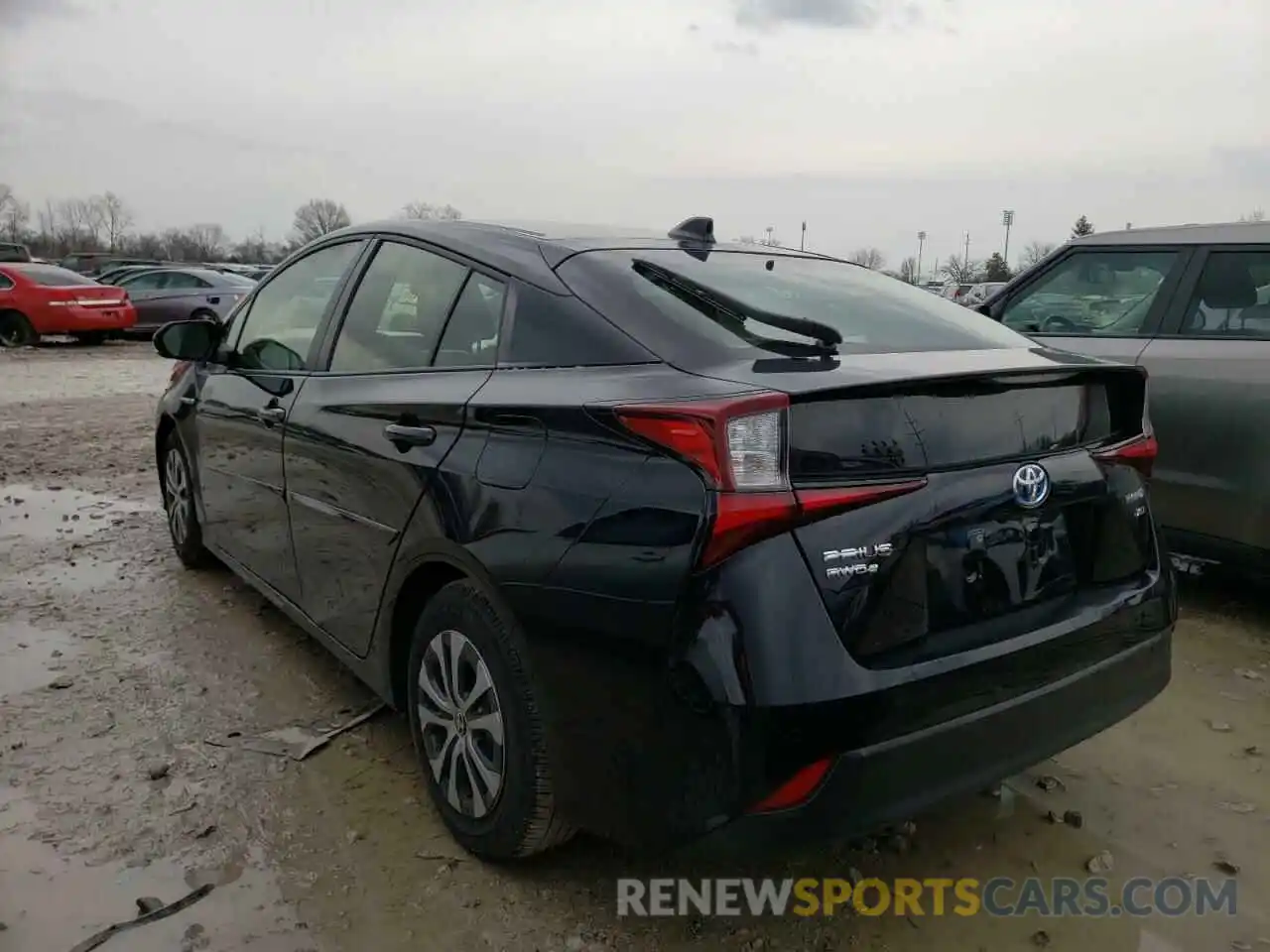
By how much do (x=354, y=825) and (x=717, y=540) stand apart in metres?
1.50

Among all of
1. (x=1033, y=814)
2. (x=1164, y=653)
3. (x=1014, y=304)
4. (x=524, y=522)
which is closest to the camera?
(x=524, y=522)

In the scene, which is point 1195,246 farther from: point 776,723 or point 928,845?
point 776,723

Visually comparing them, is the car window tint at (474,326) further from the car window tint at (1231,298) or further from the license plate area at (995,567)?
the car window tint at (1231,298)

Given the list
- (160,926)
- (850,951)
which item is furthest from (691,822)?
(160,926)

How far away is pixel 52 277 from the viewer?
17.1m

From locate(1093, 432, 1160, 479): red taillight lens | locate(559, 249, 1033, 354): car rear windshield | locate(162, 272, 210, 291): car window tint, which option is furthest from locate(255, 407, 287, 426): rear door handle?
locate(162, 272, 210, 291): car window tint

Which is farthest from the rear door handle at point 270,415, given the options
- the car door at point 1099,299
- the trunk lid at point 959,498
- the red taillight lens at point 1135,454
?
the car door at point 1099,299

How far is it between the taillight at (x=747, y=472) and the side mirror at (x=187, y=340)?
119 inches

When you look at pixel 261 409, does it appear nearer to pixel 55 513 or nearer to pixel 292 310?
pixel 292 310

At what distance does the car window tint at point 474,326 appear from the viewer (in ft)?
8.41

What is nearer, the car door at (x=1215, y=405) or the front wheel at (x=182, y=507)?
the car door at (x=1215, y=405)

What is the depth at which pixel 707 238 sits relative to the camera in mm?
3164

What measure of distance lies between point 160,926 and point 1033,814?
2267 mm

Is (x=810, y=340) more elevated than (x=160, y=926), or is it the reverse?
(x=810, y=340)
